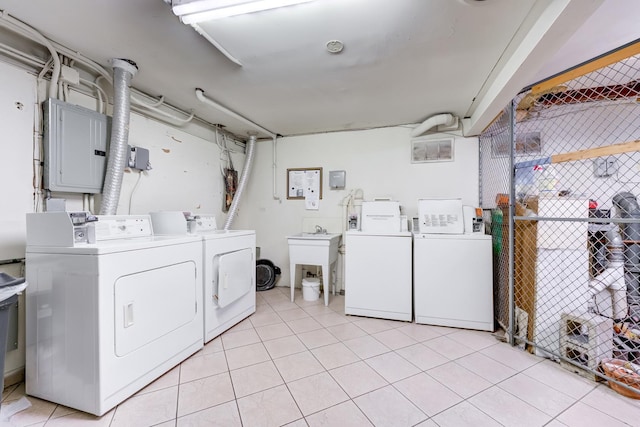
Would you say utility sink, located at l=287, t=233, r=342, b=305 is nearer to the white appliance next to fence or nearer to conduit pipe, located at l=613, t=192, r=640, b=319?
the white appliance next to fence

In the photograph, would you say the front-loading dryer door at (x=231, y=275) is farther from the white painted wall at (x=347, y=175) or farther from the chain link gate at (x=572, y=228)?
the chain link gate at (x=572, y=228)

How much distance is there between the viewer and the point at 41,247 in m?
1.53

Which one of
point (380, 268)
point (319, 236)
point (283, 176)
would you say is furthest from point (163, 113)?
point (380, 268)

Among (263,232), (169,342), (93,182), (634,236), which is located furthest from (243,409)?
(634,236)

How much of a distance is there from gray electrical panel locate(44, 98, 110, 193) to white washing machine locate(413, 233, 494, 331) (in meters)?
2.90

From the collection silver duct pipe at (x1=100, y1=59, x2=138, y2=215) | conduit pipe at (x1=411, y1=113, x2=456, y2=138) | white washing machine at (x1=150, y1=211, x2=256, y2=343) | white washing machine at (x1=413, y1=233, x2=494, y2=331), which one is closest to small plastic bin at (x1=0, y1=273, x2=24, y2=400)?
silver duct pipe at (x1=100, y1=59, x2=138, y2=215)

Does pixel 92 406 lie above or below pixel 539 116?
below

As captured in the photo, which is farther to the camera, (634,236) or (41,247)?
(634,236)

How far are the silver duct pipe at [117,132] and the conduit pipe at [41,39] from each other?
0.32m

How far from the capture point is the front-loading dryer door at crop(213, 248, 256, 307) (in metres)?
2.25

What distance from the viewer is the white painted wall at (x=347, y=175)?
3.31 m

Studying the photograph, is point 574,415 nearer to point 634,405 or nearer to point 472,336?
point 634,405

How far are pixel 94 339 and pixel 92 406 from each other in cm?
36

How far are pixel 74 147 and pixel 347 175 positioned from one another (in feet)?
9.36
